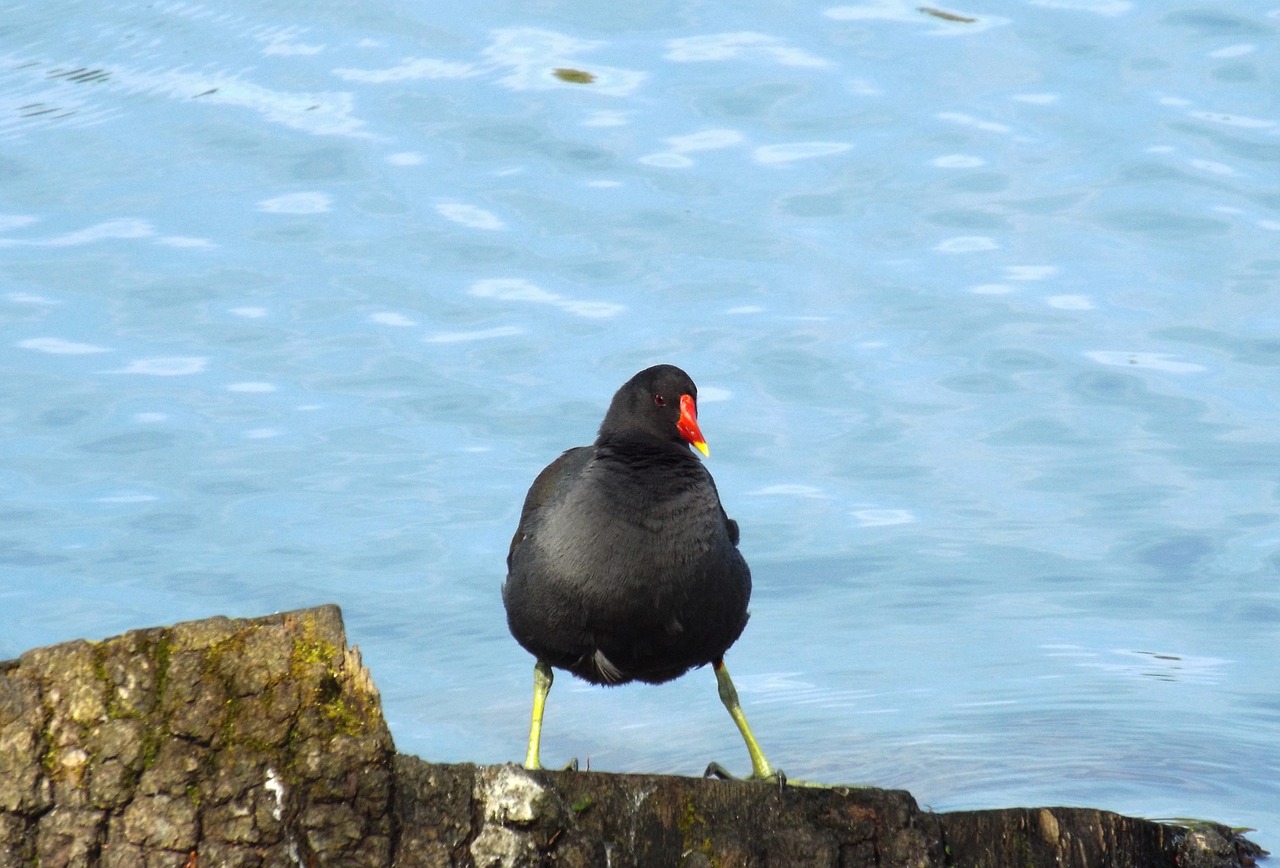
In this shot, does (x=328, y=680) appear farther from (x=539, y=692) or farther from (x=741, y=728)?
(x=741, y=728)

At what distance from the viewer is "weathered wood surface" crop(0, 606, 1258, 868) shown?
9.87ft

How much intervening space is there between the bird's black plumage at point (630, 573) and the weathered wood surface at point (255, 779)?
4.35 feet

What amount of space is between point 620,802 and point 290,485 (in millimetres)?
6954

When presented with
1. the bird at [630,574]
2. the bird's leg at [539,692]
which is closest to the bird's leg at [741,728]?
the bird at [630,574]

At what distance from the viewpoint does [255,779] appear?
3.07m

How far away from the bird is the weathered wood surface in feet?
4.34

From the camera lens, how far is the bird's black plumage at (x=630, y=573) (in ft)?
15.2

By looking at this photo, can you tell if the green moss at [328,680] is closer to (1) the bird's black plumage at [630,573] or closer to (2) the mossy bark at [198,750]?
(2) the mossy bark at [198,750]

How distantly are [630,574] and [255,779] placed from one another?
170cm

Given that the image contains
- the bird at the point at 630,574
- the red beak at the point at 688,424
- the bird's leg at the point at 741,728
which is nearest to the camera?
the bird at the point at 630,574

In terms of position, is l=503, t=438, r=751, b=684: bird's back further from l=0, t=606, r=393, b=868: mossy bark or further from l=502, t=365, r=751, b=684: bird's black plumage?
l=0, t=606, r=393, b=868: mossy bark

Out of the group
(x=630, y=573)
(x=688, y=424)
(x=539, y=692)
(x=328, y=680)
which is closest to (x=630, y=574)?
(x=630, y=573)

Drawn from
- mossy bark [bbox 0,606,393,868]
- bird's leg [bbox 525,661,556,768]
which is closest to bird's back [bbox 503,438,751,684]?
bird's leg [bbox 525,661,556,768]

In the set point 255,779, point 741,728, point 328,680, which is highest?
point 328,680
